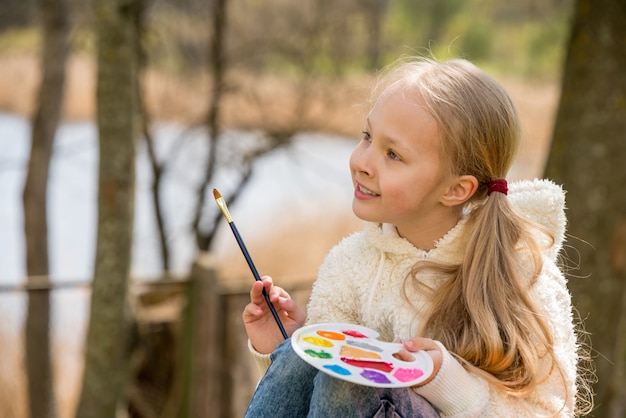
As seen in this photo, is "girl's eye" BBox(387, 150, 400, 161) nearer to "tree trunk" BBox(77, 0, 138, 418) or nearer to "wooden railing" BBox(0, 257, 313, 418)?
"tree trunk" BBox(77, 0, 138, 418)

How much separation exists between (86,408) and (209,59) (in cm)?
274

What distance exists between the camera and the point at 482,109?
1.62m

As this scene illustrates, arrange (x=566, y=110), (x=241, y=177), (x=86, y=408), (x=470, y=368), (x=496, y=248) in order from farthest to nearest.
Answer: (x=241, y=177) < (x=86, y=408) < (x=566, y=110) < (x=496, y=248) < (x=470, y=368)

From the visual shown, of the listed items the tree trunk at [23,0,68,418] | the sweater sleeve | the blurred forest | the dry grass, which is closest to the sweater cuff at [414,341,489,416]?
the sweater sleeve

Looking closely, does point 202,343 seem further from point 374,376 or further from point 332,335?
point 374,376

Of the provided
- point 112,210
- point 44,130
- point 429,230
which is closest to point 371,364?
point 429,230

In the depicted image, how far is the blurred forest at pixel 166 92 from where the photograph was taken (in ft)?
12.1

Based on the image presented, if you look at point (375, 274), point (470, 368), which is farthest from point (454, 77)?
point (470, 368)

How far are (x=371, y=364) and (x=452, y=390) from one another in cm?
18

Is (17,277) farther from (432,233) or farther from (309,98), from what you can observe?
(432,233)

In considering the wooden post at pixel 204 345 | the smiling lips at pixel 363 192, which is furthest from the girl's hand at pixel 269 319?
the wooden post at pixel 204 345

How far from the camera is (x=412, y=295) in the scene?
164 cm

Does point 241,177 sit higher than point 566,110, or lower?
lower

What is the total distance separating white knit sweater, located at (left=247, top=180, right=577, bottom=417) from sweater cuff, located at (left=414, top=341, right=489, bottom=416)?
0.02 m
